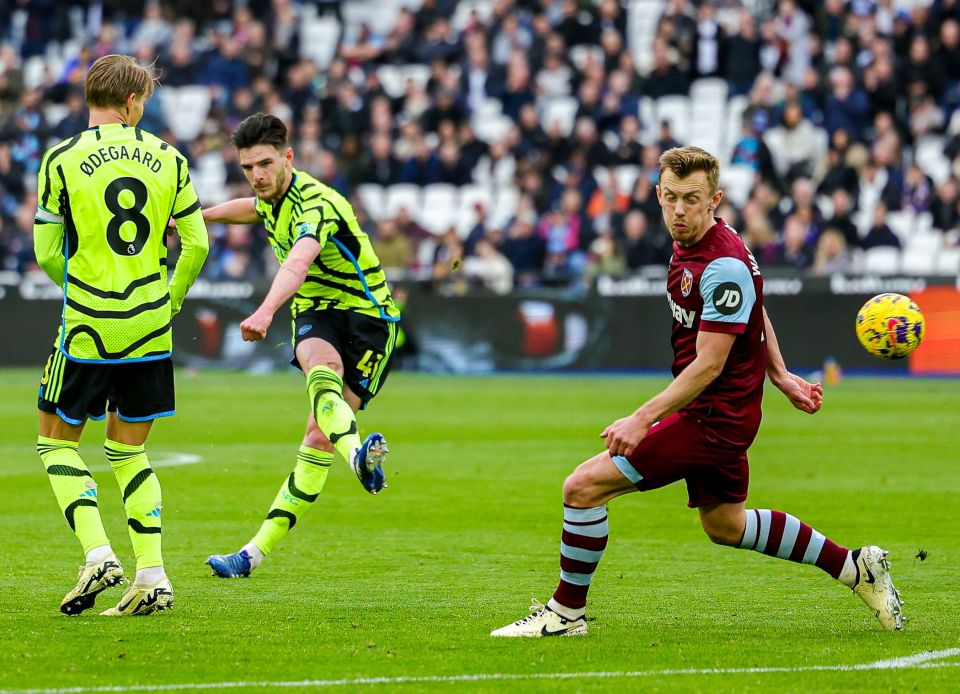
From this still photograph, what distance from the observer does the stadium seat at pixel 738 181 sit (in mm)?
26125

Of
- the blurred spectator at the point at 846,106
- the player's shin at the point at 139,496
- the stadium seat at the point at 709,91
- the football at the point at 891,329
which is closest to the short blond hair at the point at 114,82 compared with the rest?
the player's shin at the point at 139,496

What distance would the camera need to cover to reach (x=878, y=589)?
6.67 meters

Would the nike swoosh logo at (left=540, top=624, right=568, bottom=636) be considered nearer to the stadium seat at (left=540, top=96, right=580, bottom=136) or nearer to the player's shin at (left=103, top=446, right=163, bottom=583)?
the player's shin at (left=103, top=446, right=163, bottom=583)

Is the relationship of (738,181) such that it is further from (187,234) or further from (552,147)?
(187,234)

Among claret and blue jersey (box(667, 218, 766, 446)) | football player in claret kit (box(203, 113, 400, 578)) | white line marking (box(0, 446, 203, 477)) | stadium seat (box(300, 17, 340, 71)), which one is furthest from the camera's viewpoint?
stadium seat (box(300, 17, 340, 71))

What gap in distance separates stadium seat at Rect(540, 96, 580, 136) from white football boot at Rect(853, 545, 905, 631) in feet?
73.3

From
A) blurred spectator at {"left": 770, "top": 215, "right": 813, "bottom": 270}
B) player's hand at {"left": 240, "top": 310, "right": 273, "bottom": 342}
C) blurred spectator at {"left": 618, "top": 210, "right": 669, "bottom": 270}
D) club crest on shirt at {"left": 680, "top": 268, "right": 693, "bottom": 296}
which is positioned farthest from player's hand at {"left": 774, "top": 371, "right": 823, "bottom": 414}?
blurred spectator at {"left": 618, "top": 210, "right": 669, "bottom": 270}

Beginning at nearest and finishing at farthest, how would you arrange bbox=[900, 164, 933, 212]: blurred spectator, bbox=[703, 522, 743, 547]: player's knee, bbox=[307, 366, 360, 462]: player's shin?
1. bbox=[703, 522, 743, 547]: player's knee
2. bbox=[307, 366, 360, 462]: player's shin
3. bbox=[900, 164, 933, 212]: blurred spectator

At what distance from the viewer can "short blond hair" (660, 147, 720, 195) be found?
634 centimetres

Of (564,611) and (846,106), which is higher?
(846,106)

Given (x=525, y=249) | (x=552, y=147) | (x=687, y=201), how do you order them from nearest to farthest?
(x=687, y=201) < (x=525, y=249) < (x=552, y=147)

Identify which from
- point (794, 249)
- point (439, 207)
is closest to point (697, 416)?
point (794, 249)

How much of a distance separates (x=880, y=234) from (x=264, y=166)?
17.4 metres

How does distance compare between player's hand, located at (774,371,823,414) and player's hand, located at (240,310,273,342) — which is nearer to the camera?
player's hand, located at (774,371,823,414)
